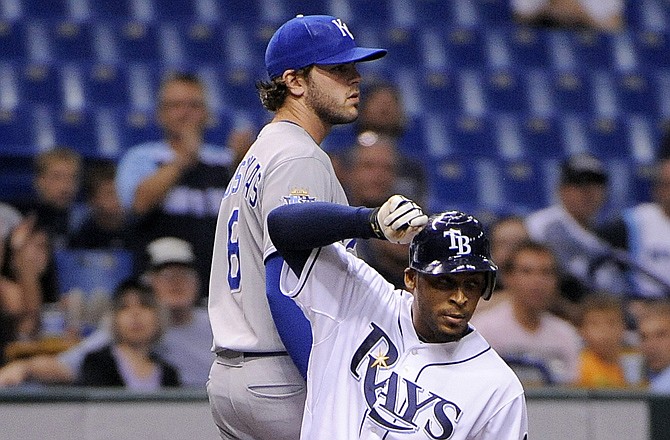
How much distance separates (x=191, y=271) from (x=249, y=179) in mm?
Result: 2052

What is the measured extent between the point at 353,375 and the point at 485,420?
0.92ft

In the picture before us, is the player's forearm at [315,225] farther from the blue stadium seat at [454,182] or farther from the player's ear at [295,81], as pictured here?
the blue stadium seat at [454,182]

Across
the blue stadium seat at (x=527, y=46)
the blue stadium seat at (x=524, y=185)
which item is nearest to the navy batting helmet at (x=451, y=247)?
the blue stadium seat at (x=524, y=185)

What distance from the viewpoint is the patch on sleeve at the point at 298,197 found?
8.67ft

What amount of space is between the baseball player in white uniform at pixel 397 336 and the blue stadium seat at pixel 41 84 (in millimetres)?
4138

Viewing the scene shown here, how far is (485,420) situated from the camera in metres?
2.47

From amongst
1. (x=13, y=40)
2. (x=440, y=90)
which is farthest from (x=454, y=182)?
(x=13, y=40)

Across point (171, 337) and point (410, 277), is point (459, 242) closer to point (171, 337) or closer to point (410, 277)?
point (410, 277)

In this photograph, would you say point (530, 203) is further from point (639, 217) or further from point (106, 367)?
point (106, 367)

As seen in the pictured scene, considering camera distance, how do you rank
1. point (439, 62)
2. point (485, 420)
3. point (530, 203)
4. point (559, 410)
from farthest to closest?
point (439, 62)
point (530, 203)
point (559, 410)
point (485, 420)

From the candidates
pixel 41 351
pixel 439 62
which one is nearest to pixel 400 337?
pixel 41 351

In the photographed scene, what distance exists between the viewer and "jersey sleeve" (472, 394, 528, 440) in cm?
246

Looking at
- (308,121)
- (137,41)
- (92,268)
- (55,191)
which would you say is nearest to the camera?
(308,121)

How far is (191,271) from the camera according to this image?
4.79 metres
